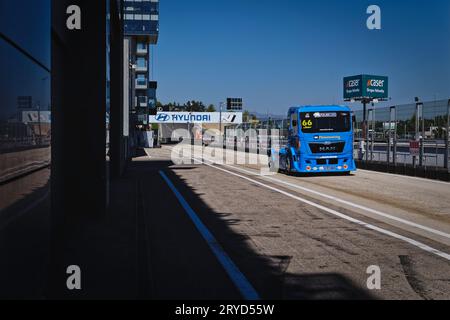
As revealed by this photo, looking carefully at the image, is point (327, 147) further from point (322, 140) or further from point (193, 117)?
point (193, 117)

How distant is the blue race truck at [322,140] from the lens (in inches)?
846

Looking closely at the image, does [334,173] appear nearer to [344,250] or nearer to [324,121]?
[324,121]

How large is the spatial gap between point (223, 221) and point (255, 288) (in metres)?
4.81

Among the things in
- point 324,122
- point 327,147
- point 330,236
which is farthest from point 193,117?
point 330,236

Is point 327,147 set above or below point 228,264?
above

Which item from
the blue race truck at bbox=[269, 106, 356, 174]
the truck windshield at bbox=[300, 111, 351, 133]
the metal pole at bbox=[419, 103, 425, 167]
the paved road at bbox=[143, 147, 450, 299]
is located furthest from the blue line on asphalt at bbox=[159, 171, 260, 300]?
the metal pole at bbox=[419, 103, 425, 167]

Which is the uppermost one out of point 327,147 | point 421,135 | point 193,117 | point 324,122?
point 193,117

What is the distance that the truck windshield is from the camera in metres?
21.8

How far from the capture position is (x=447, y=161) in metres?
20.3

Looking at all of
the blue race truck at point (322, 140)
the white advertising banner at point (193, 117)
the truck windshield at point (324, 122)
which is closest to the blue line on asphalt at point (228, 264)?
the blue race truck at point (322, 140)

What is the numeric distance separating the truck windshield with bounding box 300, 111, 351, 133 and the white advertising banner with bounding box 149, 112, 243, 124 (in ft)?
261

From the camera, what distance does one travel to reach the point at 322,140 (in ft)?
70.5

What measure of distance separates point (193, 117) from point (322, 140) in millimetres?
83423

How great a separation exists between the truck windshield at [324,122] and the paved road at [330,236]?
4904 mm
